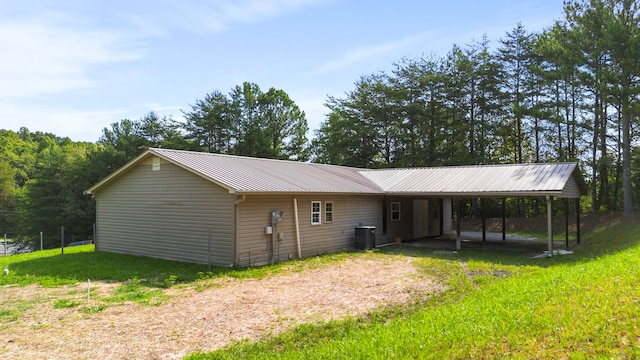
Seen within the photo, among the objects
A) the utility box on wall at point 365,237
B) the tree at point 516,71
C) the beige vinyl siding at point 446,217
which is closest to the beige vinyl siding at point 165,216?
the utility box on wall at point 365,237

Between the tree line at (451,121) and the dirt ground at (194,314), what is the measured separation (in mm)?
17860

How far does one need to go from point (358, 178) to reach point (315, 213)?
494cm

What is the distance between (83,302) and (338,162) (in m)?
25.7

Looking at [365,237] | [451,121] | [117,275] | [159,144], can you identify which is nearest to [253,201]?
[117,275]

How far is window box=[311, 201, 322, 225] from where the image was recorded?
43.9ft

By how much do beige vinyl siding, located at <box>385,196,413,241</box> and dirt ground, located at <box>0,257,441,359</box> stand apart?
23.2ft

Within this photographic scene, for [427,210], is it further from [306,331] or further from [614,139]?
[306,331]

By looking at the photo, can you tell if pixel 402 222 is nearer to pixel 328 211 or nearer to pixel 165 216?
pixel 328 211

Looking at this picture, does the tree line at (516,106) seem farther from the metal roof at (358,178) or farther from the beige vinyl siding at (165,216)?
the beige vinyl siding at (165,216)

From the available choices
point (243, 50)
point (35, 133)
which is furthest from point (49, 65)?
point (35, 133)

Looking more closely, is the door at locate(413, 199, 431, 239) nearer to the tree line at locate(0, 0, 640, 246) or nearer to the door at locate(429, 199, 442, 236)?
the door at locate(429, 199, 442, 236)

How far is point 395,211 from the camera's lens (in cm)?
1750

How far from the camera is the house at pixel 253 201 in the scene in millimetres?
11094

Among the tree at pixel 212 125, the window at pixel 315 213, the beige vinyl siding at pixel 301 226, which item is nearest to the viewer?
the beige vinyl siding at pixel 301 226
